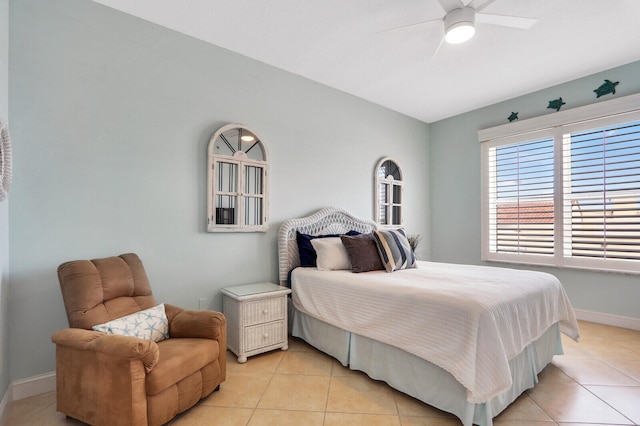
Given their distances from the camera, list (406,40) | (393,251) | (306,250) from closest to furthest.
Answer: (406,40) → (393,251) → (306,250)

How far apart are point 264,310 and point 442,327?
4.79ft

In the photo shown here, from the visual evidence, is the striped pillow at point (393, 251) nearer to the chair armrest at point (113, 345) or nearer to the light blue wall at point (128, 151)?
the light blue wall at point (128, 151)

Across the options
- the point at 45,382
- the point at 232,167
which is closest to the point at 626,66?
the point at 232,167

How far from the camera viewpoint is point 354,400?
1980 mm

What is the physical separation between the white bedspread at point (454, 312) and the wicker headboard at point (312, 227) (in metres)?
0.37

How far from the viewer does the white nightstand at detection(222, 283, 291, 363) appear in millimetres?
2500

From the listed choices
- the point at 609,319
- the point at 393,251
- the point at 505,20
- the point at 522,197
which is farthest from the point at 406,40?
the point at 609,319

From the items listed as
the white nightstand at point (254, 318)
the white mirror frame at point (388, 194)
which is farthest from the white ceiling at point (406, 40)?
the white nightstand at point (254, 318)

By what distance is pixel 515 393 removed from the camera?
1935 mm

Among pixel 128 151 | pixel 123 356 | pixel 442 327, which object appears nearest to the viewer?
pixel 123 356

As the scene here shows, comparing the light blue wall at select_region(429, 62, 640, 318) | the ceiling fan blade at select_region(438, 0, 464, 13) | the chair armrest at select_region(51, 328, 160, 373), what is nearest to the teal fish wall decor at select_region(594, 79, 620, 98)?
the light blue wall at select_region(429, 62, 640, 318)

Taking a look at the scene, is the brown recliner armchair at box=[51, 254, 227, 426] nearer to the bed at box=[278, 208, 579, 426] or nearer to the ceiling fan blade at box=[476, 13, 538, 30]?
the bed at box=[278, 208, 579, 426]

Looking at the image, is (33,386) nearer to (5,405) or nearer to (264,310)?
(5,405)

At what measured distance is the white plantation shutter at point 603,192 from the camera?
10.4 feet
